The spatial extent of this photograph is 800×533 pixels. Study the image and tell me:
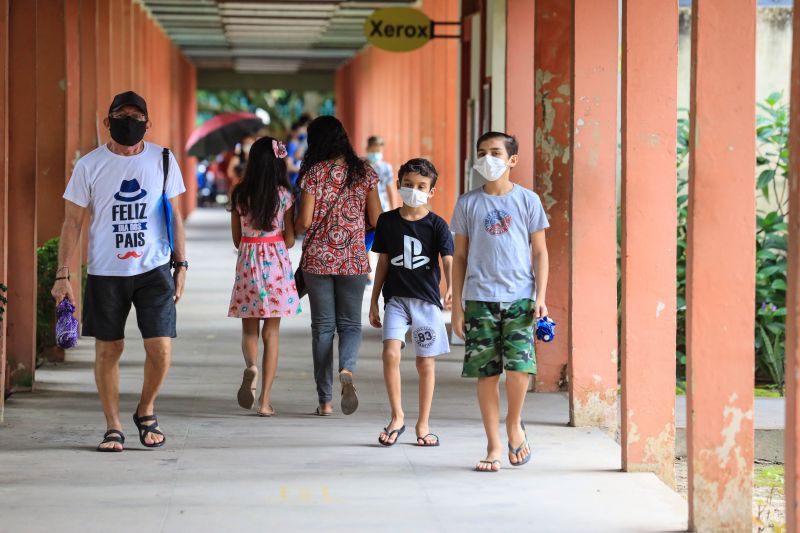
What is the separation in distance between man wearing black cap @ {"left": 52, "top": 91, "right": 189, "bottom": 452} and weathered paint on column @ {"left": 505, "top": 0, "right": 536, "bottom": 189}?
11.9 feet

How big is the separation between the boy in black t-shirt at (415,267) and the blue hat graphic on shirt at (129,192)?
4.03 feet

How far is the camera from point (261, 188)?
8016 mm

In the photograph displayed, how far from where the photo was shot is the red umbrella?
29016 mm

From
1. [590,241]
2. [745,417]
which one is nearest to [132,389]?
[590,241]

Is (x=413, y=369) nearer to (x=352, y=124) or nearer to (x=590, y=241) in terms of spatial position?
(x=590, y=241)

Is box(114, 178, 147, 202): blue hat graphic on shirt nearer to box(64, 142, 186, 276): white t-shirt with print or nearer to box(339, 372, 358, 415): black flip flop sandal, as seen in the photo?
box(64, 142, 186, 276): white t-shirt with print

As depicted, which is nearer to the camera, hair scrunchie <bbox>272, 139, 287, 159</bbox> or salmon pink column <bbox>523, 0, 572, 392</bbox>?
hair scrunchie <bbox>272, 139, 287, 159</bbox>

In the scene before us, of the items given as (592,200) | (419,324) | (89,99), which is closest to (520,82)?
(592,200)

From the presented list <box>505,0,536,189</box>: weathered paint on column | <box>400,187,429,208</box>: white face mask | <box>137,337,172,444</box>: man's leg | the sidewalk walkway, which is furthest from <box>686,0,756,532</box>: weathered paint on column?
<box>505,0,536,189</box>: weathered paint on column

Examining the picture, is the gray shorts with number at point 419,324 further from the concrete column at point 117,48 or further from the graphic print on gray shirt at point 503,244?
the concrete column at point 117,48

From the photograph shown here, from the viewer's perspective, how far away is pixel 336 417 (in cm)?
830

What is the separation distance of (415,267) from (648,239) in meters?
1.19

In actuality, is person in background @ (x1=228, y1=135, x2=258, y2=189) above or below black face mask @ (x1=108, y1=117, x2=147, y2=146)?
above

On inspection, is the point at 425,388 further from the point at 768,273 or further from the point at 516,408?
the point at 768,273
